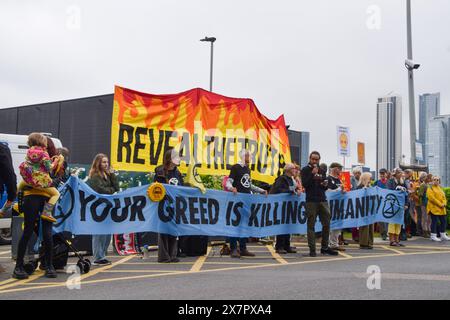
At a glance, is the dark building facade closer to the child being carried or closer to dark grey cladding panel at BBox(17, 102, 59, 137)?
dark grey cladding panel at BBox(17, 102, 59, 137)

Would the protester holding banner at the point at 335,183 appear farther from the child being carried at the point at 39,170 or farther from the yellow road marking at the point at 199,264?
the child being carried at the point at 39,170

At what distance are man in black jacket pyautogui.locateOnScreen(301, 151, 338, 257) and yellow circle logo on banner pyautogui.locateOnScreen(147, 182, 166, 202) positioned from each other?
9.28 feet

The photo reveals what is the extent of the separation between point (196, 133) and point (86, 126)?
77.3ft

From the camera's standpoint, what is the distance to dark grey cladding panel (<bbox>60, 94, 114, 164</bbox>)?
3275cm

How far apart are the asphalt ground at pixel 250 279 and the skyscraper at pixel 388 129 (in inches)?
963

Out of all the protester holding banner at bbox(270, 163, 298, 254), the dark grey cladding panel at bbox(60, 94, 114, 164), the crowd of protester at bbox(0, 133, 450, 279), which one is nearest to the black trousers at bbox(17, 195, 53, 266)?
the crowd of protester at bbox(0, 133, 450, 279)

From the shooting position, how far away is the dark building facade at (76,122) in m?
32.8

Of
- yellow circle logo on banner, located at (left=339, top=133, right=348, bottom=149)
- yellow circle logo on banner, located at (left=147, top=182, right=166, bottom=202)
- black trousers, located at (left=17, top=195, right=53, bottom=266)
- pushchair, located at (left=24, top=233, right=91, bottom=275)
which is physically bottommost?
pushchair, located at (left=24, top=233, right=91, bottom=275)

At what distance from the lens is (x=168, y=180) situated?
10.3m

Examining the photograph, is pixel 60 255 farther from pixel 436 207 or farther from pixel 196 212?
pixel 436 207

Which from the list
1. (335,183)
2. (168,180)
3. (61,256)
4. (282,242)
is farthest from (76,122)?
(61,256)

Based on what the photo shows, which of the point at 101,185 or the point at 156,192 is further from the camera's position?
the point at 156,192
